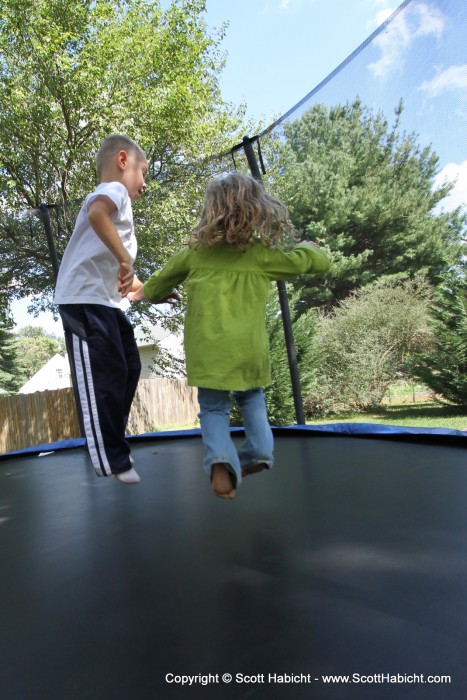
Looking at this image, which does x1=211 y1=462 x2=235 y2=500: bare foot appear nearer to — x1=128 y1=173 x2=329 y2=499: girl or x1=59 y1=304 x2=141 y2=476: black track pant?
x1=128 y1=173 x2=329 y2=499: girl

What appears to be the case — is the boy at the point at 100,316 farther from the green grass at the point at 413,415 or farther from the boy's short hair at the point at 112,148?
the green grass at the point at 413,415

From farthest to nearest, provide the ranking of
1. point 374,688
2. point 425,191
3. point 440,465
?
point 425,191, point 440,465, point 374,688

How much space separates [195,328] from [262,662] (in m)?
0.72

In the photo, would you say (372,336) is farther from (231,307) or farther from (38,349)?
(38,349)

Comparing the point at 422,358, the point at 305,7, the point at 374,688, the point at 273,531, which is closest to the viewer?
the point at 374,688

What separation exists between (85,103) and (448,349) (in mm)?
3546

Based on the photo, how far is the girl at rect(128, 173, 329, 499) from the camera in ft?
3.79

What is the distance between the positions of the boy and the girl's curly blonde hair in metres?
0.21

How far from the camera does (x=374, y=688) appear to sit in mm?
542

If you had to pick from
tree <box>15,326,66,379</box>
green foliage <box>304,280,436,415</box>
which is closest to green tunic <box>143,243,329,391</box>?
green foliage <box>304,280,436,415</box>

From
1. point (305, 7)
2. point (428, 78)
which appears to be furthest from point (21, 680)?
point (305, 7)

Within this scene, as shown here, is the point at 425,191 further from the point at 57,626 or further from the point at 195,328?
the point at 57,626

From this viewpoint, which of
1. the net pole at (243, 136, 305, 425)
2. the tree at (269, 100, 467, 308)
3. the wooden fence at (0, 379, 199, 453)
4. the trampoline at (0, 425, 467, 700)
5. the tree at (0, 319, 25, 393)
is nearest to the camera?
the trampoline at (0, 425, 467, 700)

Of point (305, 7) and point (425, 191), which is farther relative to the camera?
point (305, 7)
